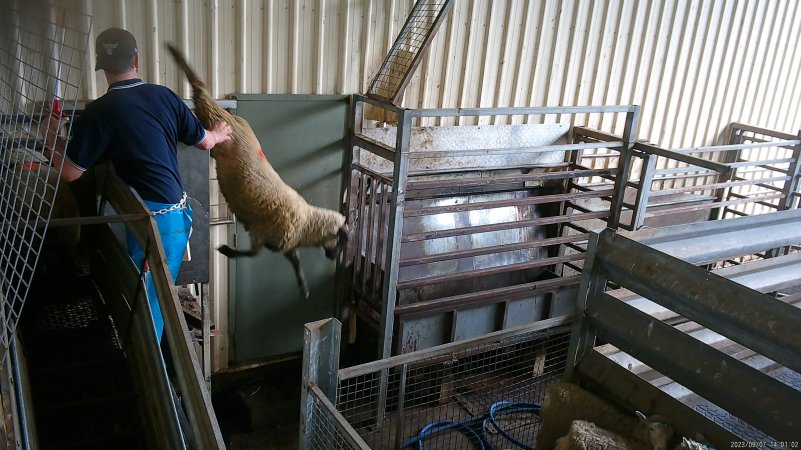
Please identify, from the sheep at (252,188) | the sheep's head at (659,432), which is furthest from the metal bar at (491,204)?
the sheep's head at (659,432)

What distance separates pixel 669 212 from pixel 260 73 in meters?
3.46

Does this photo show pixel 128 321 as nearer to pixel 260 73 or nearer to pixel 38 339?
pixel 38 339

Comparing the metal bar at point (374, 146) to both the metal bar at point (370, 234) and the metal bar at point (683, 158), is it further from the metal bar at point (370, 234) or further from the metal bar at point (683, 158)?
the metal bar at point (683, 158)

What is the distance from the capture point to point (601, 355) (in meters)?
2.19

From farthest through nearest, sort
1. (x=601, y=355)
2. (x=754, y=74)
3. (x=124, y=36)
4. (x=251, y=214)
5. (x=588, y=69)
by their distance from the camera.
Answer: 1. (x=754, y=74)
2. (x=588, y=69)
3. (x=251, y=214)
4. (x=124, y=36)
5. (x=601, y=355)

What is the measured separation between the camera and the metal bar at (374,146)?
12.6 ft

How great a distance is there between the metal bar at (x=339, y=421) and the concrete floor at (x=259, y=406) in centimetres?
232

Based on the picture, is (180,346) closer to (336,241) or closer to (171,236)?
(171,236)

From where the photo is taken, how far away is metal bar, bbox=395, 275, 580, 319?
13.8 feet

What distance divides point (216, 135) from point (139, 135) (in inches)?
14.3

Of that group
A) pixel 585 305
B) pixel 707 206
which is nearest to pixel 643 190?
pixel 707 206

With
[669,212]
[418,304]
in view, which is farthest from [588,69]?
[418,304]

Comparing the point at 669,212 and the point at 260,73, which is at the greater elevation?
the point at 260,73

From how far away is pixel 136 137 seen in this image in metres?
2.53
